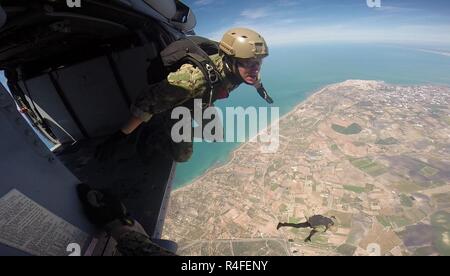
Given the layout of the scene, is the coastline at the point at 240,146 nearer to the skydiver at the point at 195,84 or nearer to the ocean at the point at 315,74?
the ocean at the point at 315,74

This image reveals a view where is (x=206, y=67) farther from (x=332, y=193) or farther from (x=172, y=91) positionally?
(x=332, y=193)

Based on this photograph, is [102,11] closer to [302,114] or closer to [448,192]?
[448,192]

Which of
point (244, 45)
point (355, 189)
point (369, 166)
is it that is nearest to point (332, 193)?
point (355, 189)

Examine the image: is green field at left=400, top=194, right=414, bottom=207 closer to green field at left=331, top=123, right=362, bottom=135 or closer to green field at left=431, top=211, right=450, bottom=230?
green field at left=431, top=211, right=450, bottom=230

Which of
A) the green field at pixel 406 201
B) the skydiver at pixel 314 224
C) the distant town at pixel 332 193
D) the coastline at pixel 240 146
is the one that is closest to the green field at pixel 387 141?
the distant town at pixel 332 193

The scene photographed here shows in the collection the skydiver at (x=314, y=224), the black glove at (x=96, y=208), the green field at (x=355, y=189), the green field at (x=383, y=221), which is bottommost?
the green field at (x=355, y=189)

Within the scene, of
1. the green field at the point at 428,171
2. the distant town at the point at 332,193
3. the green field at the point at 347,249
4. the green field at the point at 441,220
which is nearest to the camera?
the green field at the point at 347,249
